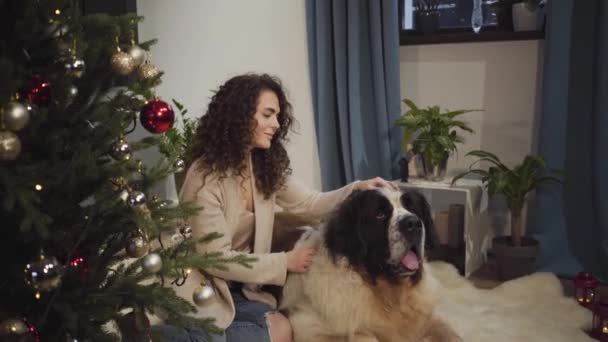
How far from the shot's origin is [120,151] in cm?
99

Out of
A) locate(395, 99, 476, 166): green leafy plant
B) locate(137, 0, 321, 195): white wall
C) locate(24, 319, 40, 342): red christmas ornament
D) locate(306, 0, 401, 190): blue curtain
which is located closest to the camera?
locate(24, 319, 40, 342): red christmas ornament

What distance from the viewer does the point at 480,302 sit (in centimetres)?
232

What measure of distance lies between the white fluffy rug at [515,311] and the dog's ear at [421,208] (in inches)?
18.5

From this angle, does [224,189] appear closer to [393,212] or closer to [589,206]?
[393,212]

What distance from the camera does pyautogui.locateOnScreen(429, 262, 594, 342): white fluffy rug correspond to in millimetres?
2006

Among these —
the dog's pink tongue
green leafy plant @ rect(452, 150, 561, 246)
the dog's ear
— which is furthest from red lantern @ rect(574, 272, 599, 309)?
the dog's pink tongue

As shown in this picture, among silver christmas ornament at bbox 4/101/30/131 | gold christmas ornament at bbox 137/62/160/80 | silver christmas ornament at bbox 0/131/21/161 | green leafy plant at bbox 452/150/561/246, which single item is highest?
gold christmas ornament at bbox 137/62/160/80

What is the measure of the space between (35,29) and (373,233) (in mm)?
1009

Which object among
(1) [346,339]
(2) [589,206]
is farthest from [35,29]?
(2) [589,206]

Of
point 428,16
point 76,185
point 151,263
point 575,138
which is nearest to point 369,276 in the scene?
point 151,263

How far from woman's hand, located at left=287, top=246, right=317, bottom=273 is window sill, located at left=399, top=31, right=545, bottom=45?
1.74 m

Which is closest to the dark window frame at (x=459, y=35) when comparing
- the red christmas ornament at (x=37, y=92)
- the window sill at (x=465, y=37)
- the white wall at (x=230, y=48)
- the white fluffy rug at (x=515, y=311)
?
the window sill at (x=465, y=37)

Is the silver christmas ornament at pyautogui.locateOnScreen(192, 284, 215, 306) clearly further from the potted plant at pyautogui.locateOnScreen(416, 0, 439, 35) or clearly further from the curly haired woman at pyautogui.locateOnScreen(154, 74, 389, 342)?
the potted plant at pyautogui.locateOnScreen(416, 0, 439, 35)

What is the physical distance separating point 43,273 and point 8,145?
Answer: 0.68 ft
